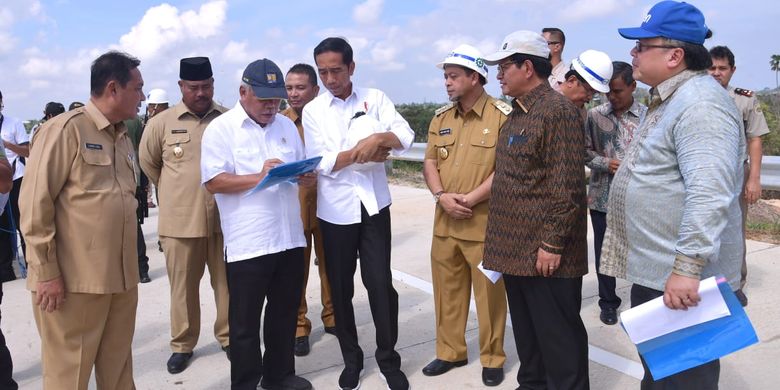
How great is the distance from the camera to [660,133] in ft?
7.11

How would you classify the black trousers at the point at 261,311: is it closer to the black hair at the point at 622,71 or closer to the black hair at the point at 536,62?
the black hair at the point at 536,62

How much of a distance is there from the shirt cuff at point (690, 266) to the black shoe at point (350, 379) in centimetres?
206

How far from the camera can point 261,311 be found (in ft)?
10.6

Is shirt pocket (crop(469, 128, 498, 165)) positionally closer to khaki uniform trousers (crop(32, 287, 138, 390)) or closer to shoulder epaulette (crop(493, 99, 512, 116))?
shoulder epaulette (crop(493, 99, 512, 116))

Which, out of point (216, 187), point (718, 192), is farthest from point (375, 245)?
point (718, 192)

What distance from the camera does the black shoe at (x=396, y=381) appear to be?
11.3 feet

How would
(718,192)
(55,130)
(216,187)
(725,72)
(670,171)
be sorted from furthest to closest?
(725,72)
(216,187)
(55,130)
(670,171)
(718,192)

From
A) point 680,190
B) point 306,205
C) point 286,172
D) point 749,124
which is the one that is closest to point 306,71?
point 306,205

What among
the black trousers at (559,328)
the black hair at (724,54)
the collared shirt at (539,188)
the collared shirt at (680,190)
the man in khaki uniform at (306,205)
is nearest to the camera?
the collared shirt at (680,190)

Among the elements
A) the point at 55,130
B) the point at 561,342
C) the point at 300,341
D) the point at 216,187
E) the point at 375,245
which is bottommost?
the point at 300,341

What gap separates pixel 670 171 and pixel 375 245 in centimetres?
175

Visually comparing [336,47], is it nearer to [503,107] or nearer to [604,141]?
[503,107]

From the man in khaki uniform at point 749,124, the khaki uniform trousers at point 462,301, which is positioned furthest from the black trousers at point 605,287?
the khaki uniform trousers at point 462,301

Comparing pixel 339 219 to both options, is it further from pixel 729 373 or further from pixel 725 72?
pixel 725 72
